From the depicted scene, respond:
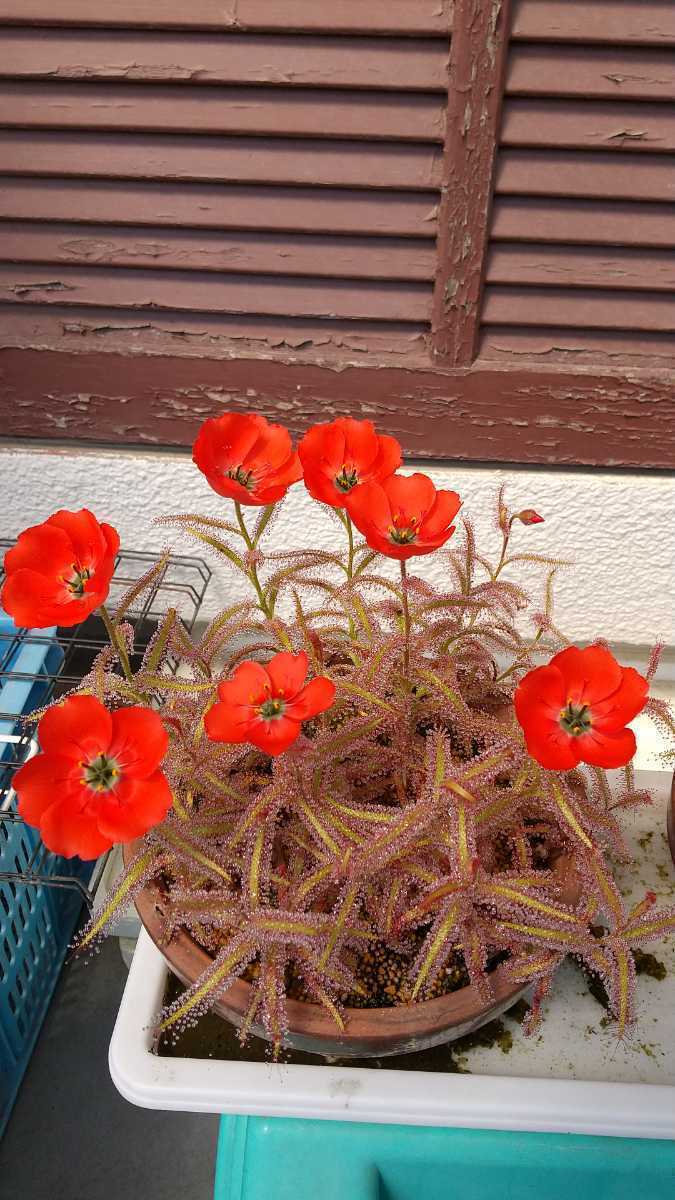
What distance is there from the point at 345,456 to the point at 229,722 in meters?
0.24

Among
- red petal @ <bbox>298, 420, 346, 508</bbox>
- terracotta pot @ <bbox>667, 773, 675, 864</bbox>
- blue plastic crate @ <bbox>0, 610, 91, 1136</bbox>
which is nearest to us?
red petal @ <bbox>298, 420, 346, 508</bbox>

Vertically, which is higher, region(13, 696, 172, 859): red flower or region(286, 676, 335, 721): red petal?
region(286, 676, 335, 721): red petal

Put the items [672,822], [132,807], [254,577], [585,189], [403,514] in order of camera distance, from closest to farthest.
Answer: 1. [132,807]
2. [403,514]
3. [254,577]
4. [672,822]
5. [585,189]

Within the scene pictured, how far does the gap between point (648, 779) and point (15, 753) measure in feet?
2.42

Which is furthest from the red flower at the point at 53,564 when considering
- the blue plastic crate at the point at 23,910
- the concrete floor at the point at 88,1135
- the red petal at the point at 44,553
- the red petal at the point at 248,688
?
the concrete floor at the point at 88,1135

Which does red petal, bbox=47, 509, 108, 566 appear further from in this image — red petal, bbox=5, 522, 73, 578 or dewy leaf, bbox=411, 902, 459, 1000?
dewy leaf, bbox=411, 902, 459, 1000

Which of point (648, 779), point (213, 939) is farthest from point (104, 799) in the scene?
point (648, 779)

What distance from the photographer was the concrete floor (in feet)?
4.27

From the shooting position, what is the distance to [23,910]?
127 centimetres

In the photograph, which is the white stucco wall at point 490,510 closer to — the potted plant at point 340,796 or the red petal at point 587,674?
the potted plant at point 340,796

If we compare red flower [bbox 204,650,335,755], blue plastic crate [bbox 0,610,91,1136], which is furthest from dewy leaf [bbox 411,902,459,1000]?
blue plastic crate [bbox 0,610,91,1136]

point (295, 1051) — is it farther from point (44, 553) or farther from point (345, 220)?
point (345, 220)

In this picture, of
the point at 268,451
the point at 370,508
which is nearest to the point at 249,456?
the point at 268,451

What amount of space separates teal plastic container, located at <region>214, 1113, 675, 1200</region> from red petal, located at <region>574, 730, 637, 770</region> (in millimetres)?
472
